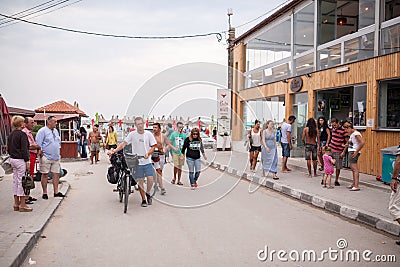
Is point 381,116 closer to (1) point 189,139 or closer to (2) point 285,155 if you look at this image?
(2) point 285,155

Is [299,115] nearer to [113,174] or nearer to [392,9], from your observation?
[392,9]

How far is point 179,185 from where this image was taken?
10.9 metres

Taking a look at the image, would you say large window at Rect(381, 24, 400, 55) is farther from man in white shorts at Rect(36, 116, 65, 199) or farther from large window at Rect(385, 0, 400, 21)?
man in white shorts at Rect(36, 116, 65, 199)

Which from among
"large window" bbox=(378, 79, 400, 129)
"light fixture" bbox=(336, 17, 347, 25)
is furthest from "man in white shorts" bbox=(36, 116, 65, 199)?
"light fixture" bbox=(336, 17, 347, 25)

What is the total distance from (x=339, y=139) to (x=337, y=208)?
2.43m

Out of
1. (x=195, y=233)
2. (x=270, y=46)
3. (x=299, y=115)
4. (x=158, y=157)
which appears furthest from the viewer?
(x=270, y=46)

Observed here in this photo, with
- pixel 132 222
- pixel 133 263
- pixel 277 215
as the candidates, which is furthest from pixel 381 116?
pixel 133 263

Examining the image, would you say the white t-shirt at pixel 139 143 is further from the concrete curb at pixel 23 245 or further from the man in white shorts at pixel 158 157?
the concrete curb at pixel 23 245

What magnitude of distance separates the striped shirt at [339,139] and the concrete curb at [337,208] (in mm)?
1505

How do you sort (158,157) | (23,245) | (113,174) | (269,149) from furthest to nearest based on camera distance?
1. (269,149)
2. (158,157)
3. (113,174)
4. (23,245)

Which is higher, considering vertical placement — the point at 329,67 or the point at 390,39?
the point at 390,39

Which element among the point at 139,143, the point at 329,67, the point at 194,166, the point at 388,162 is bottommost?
the point at 194,166

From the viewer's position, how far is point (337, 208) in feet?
25.0

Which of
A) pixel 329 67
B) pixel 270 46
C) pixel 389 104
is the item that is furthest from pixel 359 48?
pixel 270 46
